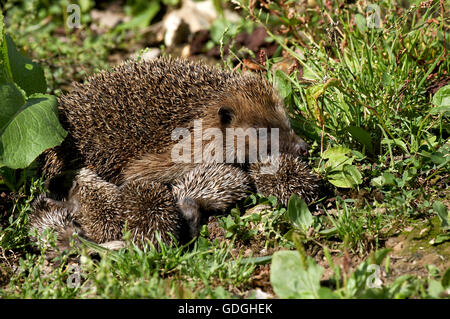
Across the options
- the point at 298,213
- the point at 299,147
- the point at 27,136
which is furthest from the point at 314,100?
the point at 27,136

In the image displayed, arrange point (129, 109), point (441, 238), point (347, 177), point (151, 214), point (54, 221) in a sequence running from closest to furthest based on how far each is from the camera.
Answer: point (441, 238)
point (151, 214)
point (54, 221)
point (347, 177)
point (129, 109)

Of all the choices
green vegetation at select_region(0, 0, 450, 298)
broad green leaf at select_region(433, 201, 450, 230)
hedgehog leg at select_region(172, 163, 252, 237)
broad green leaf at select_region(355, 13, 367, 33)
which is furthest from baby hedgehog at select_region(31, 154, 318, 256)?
broad green leaf at select_region(355, 13, 367, 33)

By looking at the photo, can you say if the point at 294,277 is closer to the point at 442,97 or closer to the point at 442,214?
the point at 442,214

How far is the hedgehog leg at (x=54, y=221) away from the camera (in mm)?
4258

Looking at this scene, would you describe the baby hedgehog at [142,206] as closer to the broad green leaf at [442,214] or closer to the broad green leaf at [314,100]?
the broad green leaf at [314,100]

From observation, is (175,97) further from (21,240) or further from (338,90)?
(21,240)

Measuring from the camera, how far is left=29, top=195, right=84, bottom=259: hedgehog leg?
4258mm

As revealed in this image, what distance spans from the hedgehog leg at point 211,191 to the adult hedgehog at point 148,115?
0.78 ft

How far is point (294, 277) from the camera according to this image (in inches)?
130

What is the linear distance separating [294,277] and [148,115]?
86.1 inches

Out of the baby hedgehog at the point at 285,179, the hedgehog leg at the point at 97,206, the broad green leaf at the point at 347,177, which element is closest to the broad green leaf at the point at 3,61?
the hedgehog leg at the point at 97,206

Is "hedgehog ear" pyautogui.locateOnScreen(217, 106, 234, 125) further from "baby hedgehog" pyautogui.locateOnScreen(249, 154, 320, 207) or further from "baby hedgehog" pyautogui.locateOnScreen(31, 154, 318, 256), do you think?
"baby hedgehog" pyautogui.locateOnScreen(249, 154, 320, 207)

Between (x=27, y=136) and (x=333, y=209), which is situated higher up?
(x=27, y=136)
